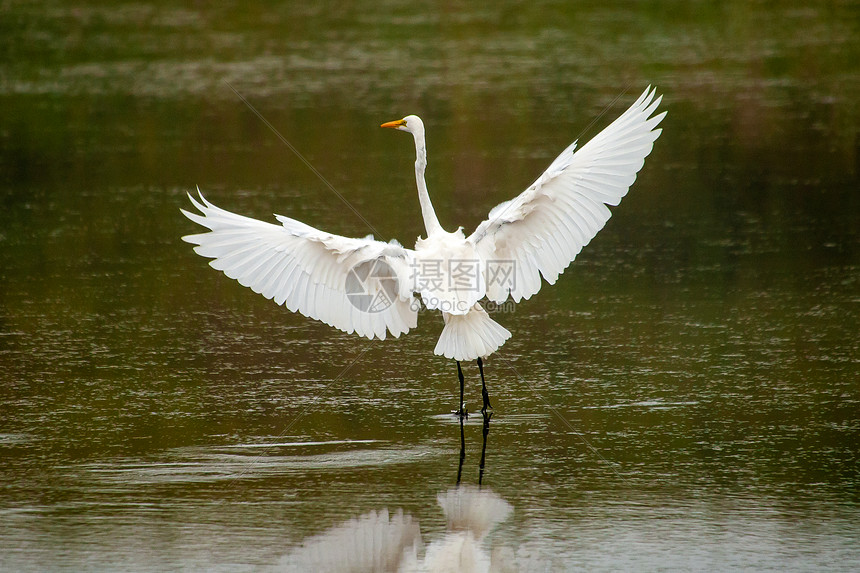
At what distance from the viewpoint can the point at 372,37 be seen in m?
18.5

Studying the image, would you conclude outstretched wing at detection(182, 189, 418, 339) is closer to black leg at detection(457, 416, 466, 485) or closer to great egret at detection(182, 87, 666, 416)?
great egret at detection(182, 87, 666, 416)

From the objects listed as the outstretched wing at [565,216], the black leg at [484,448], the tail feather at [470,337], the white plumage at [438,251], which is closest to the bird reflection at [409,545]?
the black leg at [484,448]

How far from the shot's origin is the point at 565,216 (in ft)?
22.3

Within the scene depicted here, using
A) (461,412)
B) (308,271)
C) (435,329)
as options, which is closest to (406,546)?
(461,412)

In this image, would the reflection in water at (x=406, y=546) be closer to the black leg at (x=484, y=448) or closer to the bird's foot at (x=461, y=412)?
the black leg at (x=484, y=448)

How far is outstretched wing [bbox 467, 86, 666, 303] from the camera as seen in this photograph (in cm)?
679

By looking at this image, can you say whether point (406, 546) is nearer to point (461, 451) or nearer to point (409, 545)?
point (409, 545)

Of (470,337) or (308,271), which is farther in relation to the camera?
(308,271)

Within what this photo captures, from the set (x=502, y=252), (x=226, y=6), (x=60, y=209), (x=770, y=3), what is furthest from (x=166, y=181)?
(x=770, y=3)

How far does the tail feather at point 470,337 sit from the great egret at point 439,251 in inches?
4.4

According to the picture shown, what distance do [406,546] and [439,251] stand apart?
2.26m

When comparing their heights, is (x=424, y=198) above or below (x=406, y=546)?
above

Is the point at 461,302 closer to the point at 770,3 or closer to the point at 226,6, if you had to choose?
the point at 770,3

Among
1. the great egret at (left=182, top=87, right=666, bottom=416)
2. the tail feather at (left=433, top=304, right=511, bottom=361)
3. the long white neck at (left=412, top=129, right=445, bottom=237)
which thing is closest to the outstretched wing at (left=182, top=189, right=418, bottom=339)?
the great egret at (left=182, top=87, right=666, bottom=416)
